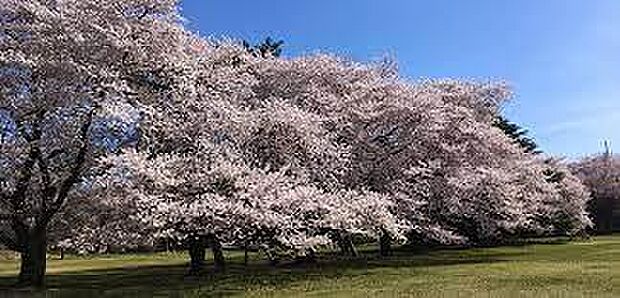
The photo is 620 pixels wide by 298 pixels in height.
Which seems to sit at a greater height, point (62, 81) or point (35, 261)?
point (62, 81)

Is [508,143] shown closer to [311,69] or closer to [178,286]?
[311,69]

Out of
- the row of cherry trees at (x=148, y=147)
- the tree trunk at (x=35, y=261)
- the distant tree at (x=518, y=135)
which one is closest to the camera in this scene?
the row of cherry trees at (x=148, y=147)

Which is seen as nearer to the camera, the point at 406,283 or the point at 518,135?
the point at 406,283

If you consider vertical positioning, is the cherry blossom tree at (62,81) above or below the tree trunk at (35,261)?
above

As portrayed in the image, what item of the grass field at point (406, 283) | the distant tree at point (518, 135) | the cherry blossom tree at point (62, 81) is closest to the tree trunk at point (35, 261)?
the cherry blossom tree at point (62, 81)

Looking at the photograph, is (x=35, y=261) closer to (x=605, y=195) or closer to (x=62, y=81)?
(x=62, y=81)

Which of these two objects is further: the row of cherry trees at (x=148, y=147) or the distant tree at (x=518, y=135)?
the distant tree at (x=518, y=135)

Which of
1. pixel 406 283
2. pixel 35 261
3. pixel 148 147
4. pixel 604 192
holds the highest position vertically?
pixel 604 192

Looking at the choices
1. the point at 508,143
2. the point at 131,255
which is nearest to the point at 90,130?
the point at 508,143

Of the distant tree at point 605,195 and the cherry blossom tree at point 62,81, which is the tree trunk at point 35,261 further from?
the distant tree at point 605,195

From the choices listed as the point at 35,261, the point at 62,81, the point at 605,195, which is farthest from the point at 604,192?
the point at 62,81

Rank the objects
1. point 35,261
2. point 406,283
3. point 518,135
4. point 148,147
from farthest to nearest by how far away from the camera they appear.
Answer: point 518,135, point 35,261, point 148,147, point 406,283

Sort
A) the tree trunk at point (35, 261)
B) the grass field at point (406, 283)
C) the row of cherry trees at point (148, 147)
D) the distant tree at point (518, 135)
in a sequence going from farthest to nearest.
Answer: the distant tree at point (518, 135) < the tree trunk at point (35, 261) < the row of cherry trees at point (148, 147) < the grass field at point (406, 283)

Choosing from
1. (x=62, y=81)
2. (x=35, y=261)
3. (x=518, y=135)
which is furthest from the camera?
(x=518, y=135)
